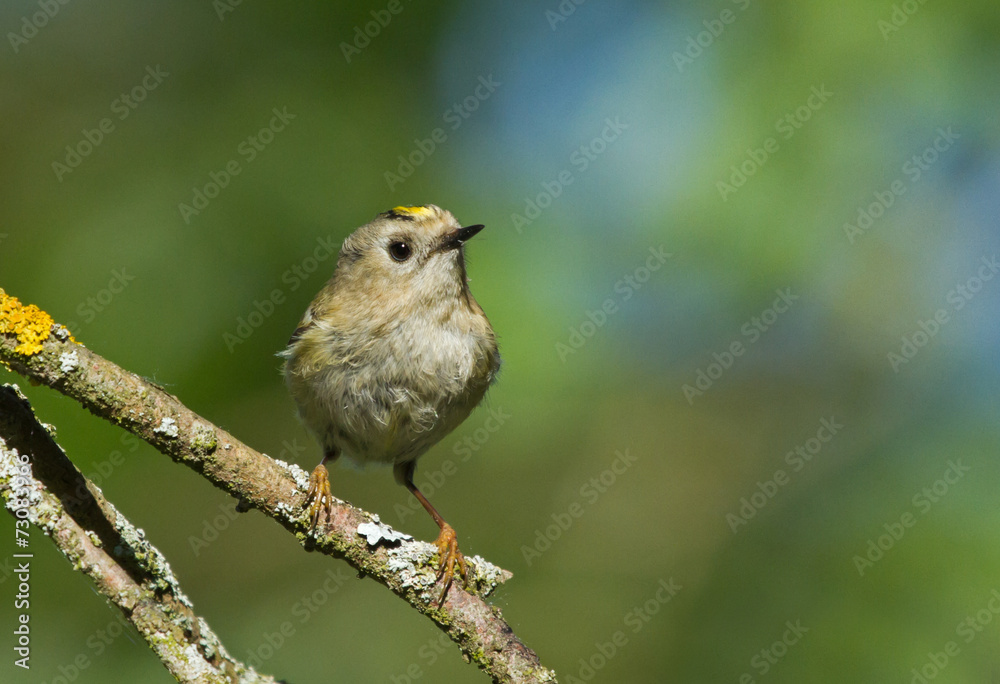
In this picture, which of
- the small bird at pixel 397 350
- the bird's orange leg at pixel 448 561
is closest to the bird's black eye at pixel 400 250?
the small bird at pixel 397 350

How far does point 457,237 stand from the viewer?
14.2 ft

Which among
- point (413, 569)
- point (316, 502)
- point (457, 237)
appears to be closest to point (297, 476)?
point (316, 502)

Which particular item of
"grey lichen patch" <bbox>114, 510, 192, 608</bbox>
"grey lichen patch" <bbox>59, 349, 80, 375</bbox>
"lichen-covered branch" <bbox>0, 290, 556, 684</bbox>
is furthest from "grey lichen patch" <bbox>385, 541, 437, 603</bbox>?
"grey lichen patch" <bbox>59, 349, 80, 375</bbox>

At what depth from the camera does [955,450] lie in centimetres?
462

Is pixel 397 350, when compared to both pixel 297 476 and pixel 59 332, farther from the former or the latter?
pixel 59 332

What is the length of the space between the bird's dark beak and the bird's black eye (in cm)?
18

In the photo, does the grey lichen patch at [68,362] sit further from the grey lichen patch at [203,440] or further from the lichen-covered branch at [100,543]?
the grey lichen patch at [203,440]

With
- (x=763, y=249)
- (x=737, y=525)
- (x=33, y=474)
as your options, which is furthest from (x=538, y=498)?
(x=33, y=474)

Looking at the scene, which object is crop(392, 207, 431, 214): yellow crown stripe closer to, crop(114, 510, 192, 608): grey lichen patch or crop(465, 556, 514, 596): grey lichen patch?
crop(465, 556, 514, 596): grey lichen patch

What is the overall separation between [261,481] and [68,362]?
693 mm

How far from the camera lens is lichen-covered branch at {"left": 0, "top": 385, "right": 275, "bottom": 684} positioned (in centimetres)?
223

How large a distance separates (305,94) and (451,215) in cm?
107

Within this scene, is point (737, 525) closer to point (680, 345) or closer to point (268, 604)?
point (680, 345)

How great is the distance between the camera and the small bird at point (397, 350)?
4004 mm
